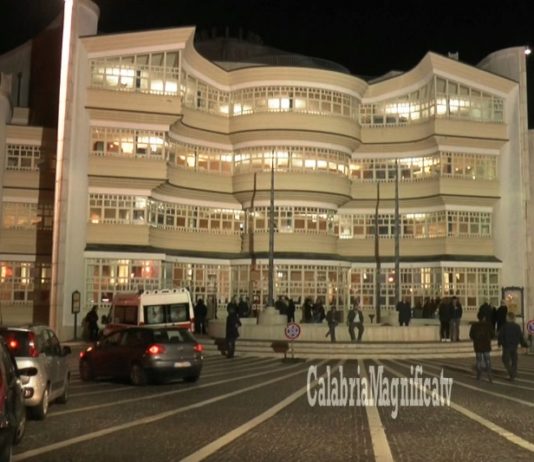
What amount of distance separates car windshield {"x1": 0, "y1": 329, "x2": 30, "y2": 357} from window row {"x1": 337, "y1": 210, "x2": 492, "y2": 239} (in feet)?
111

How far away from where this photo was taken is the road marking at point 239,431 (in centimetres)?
910

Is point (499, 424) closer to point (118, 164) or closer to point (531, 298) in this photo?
point (118, 164)

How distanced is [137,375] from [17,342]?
551 cm

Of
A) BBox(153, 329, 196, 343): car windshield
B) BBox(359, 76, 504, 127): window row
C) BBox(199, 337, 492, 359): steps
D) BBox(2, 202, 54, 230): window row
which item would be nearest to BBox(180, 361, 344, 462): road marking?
BBox(153, 329, 196, 343): car windshield

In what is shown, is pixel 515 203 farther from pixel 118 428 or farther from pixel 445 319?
pixel 118 428

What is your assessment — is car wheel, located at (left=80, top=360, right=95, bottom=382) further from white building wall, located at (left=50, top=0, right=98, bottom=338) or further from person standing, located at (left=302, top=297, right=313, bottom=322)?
person standing, located at (left=302, top=297, right=313, bottom=322)

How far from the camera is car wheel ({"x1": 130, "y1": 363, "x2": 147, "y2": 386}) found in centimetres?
1742

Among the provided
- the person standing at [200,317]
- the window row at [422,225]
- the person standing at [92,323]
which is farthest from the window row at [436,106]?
the person standing at [92,323]

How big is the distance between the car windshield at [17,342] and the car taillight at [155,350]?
510 cm

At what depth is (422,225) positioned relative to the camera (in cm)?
4697

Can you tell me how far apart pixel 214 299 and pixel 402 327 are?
1423 cm

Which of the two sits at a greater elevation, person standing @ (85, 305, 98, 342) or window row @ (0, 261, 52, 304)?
window row @ (0, 261, 52, 304)

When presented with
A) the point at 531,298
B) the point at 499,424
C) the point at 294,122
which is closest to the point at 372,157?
the point at 294,122

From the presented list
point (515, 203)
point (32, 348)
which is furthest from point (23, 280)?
point (32, 348)
